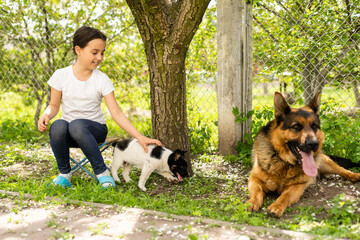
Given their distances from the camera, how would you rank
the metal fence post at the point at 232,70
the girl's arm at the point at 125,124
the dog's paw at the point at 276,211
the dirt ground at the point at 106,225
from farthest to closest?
1. the metal fence post at the point at 232,70
2. the girl's arm at the point at 125,124
3. the dog's paw at the point at 276,211
4. the dirt ground at the point at 106,225

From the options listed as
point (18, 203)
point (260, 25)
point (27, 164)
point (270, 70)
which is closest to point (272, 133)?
point (270, 70)

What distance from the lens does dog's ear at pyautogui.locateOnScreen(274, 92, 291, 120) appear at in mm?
3396

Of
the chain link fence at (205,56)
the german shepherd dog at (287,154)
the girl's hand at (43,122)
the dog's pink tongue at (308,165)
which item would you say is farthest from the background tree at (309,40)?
the girl's hand at (43,122)

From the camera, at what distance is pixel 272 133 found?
3.53m

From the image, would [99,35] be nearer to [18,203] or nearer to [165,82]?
[165,82]

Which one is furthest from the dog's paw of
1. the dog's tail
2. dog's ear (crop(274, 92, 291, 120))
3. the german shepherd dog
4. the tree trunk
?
the tree trunk

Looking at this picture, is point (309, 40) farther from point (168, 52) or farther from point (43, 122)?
point (43, 122)

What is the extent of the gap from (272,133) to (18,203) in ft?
8.71

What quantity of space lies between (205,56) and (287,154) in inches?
100

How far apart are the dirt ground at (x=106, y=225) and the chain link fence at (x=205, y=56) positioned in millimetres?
2494

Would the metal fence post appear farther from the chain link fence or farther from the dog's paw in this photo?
the dog's paw

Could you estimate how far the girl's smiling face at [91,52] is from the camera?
3717 mm

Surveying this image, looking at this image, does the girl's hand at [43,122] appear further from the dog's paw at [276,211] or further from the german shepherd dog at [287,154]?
the dog's paw at [276,211]

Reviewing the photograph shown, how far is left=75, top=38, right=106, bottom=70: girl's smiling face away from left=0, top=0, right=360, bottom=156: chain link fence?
1.97 metres
